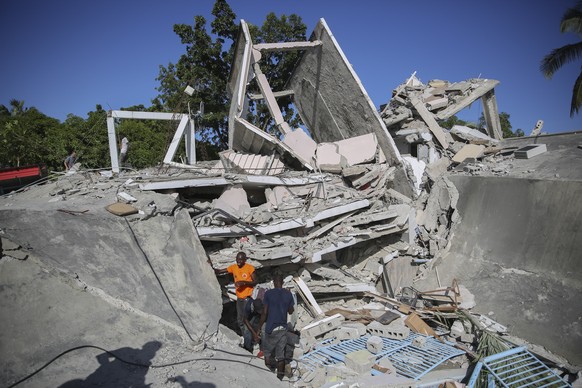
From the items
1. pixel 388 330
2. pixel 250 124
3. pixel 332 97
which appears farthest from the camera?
pixel 332 97

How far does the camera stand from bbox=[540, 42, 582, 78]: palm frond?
577 inches

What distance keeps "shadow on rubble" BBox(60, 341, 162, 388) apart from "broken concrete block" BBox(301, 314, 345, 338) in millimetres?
2620

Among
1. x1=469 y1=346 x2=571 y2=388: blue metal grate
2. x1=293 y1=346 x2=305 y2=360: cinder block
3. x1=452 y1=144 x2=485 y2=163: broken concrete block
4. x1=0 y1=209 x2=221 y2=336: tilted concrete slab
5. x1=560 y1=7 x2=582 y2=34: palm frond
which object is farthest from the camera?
x1=560 y1=7 x2=582 y2=34: palm frond

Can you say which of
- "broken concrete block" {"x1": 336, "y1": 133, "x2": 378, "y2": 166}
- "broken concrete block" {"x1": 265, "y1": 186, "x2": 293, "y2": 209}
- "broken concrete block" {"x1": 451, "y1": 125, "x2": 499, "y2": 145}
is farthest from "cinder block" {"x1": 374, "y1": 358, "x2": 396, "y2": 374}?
"broken concrete block" {"x1": 451, "y1": 125, "x2": 499, "y2": 145}

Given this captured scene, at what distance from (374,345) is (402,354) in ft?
1.32

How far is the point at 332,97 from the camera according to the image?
415 inches

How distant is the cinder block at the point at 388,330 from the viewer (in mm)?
5465

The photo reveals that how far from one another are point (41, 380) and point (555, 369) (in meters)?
5.91

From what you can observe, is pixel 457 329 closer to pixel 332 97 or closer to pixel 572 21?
pixel 332 97

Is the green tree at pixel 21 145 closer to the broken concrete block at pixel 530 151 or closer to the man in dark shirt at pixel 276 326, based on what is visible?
A: the man in dark shirt at pixel 276 326

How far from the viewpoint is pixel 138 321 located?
4.32m

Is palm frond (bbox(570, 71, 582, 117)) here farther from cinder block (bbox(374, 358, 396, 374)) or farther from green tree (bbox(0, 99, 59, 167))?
green tree (bbox(0, 99, 59, 167))

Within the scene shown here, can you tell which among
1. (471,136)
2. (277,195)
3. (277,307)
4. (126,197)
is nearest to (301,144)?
(277,195)

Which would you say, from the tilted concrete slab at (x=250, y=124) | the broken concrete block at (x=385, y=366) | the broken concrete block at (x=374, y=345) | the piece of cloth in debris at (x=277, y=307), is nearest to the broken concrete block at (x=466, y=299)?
the broken concrete block at (x=374, y=345)
